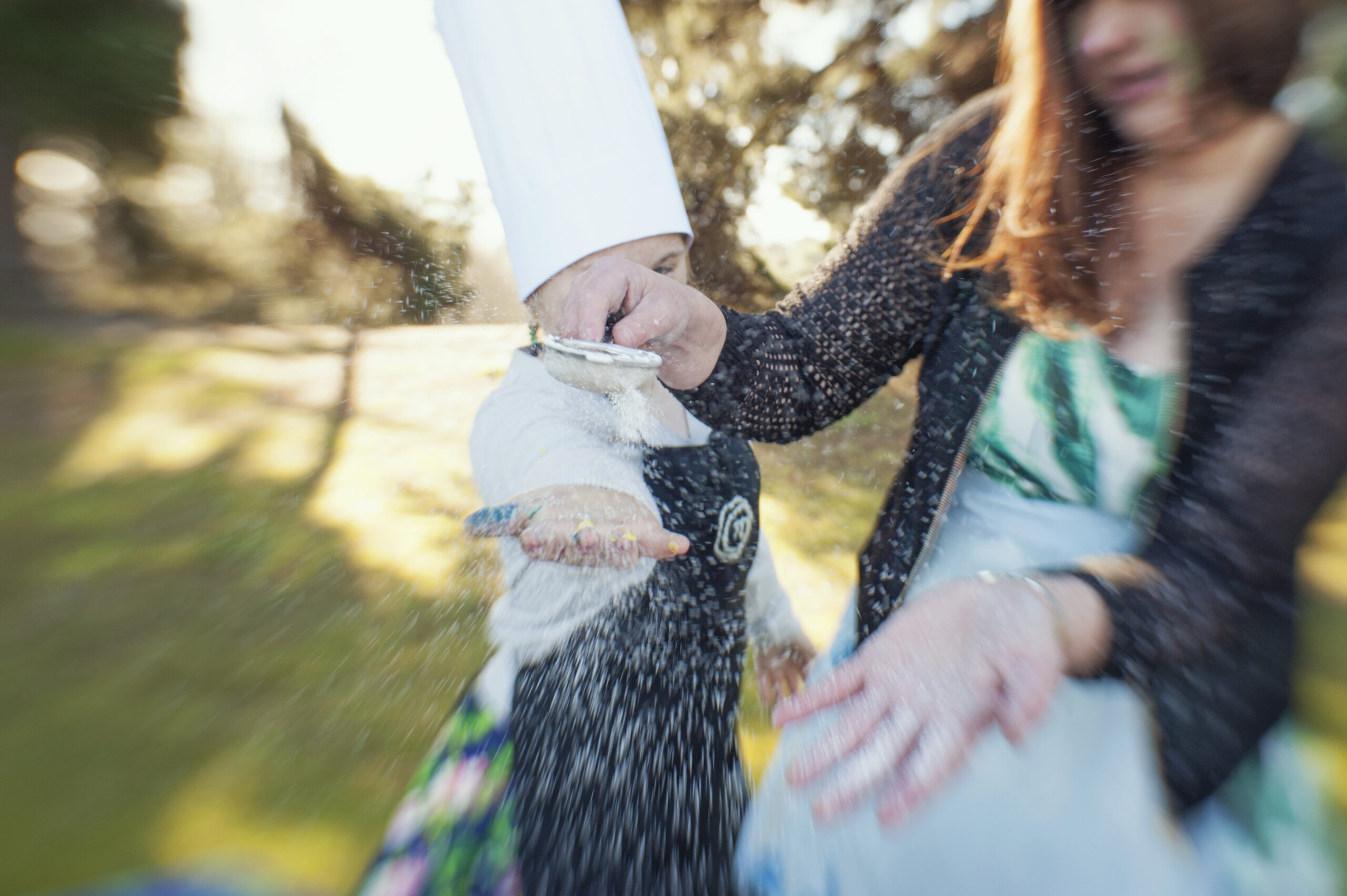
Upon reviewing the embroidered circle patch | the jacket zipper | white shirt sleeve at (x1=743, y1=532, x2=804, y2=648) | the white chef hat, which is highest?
the white chef hat

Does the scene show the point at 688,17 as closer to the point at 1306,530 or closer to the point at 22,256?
the point at 1306,530

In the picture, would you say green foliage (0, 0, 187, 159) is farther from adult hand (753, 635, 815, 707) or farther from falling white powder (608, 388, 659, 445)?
adult hand (753, 635, 815, 707)

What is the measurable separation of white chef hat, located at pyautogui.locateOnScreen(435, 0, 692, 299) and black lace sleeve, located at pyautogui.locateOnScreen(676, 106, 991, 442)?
0.84 ft


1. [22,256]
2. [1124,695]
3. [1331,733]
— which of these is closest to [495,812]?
[1124,695]

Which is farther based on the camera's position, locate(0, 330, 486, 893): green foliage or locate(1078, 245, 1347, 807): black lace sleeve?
locate(0, 330, 486, 893): green foliage

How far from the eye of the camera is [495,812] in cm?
63

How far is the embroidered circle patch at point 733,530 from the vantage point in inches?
32.3

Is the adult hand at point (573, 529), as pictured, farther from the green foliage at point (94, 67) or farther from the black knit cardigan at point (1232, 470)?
the green foliage at point (94, 67)

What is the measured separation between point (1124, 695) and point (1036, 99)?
0.61 m

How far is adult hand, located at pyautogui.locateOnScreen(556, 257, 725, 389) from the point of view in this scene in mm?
504

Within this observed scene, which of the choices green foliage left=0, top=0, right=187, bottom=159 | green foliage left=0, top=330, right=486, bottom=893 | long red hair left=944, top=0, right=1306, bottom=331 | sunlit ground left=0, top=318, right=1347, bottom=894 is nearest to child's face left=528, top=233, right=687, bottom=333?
sunlit ground left=0, top=318, right=1347, bottom=894

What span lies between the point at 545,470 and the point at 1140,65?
75 centimetres

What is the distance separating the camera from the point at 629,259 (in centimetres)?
73

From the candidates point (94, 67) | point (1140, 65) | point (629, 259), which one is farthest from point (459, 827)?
point (94, 67)
